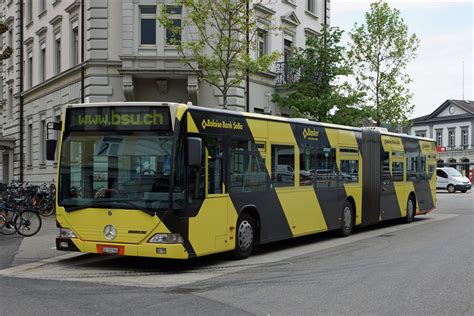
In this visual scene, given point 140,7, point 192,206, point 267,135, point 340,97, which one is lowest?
point 192,206

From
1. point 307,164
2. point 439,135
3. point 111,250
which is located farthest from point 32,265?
point 439,135

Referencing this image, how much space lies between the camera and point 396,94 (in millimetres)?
32312

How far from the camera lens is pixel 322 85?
25750 millimetres

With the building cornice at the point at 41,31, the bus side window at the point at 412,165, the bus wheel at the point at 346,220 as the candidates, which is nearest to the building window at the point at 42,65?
the building cornice at the point at 41,31

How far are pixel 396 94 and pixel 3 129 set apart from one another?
23.1 m

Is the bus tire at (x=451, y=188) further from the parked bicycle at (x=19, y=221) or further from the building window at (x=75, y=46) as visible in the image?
the parked bicycle at (x=19, y=221)

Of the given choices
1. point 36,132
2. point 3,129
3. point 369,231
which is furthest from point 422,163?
point 3,129

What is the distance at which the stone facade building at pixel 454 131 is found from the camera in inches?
3457

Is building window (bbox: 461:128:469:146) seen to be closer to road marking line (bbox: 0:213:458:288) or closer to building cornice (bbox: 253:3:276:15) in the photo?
building cornice (bbox: 253:3:276:15)

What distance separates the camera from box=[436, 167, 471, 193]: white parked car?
47.2 meters

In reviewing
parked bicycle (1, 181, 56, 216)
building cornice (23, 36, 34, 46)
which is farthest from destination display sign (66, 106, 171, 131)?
building cornice (23, 36, 34, 46)

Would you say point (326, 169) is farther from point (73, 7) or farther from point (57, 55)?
point (57, 55)

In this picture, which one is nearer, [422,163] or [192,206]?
[192,206]

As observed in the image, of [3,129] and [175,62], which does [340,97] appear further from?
[3,129]
